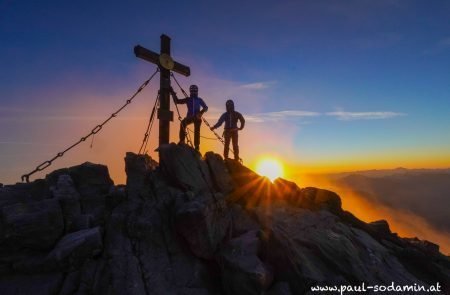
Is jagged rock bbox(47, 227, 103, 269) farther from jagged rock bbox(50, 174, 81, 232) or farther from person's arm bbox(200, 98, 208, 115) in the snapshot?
person's arm bbox(200, 98, 208, 115)

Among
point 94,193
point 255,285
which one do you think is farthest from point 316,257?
point 94,193

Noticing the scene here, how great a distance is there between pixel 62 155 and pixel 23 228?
4.86 meters

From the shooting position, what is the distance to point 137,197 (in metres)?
15.2

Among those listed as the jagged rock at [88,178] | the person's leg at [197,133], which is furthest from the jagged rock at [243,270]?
the jagged rock at [88,178]

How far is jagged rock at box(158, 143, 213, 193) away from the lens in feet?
52.3

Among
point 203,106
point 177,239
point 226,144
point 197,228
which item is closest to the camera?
point 197,228

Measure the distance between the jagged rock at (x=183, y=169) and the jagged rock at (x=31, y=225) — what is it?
18.1 feet

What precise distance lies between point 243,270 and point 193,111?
10.0 meters

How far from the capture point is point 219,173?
59.7 ft

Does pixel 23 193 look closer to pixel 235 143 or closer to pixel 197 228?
pixel 197 228

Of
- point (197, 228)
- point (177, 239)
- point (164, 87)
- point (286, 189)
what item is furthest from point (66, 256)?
point (286, 189)

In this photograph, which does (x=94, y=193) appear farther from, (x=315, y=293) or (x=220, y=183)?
(x=315, y=293)

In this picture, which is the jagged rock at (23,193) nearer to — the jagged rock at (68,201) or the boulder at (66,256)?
the jagged rock at (68,201)

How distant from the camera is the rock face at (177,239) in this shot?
450 inches
